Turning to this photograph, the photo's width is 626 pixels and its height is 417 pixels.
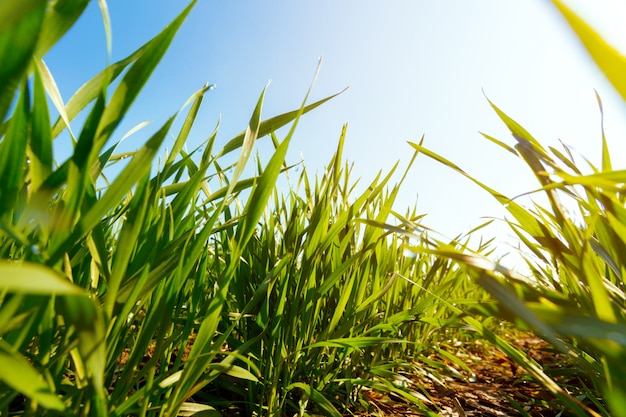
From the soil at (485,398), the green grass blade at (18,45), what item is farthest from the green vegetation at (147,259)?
the soil at (485,398)

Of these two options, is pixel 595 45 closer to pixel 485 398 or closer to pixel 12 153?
pixel 12 153

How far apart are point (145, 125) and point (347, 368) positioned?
26.6 inches

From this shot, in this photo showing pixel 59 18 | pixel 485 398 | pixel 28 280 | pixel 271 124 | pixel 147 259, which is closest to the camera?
pixel 28 280

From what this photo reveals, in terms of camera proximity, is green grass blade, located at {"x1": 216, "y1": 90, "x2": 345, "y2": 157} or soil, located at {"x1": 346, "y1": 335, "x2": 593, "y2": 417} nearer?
green grass blade, located at {"x1": 216, "y1": 90, "x2": 345, "y2": 157}

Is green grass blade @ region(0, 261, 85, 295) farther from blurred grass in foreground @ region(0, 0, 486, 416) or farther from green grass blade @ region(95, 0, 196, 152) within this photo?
green grass blade @ region(95, 0, 196, 152)

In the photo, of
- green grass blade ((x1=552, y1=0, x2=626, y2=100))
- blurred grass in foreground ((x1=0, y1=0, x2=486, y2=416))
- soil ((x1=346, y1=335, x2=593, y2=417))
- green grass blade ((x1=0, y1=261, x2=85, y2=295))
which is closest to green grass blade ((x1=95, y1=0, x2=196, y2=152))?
blurred grass in foreground ((x1=0, y1=0, x2=486, y2=416))

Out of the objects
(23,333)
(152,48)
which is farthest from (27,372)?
(152,48)

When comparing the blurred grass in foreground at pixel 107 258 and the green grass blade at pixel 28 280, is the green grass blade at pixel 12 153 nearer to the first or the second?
the blurred grass in foreground at pixel 107 258

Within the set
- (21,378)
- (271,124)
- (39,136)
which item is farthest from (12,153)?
(271,124)

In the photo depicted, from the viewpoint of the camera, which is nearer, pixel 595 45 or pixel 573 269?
pixel 595 45

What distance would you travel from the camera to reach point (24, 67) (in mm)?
276

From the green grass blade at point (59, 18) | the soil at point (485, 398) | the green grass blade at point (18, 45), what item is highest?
the green grass blade at point (59, 18)

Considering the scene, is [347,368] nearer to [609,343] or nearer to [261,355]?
[261,355]

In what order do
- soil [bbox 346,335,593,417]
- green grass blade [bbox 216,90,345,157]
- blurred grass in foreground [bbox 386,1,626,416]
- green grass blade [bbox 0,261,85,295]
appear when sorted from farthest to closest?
soil [bbox 346,335,593,417], green grass blade [bbox 216,90,345,157], blurred grass in foreground [bbox 386,1,626,416], green grass blade [bbox 0,261,85,295]
